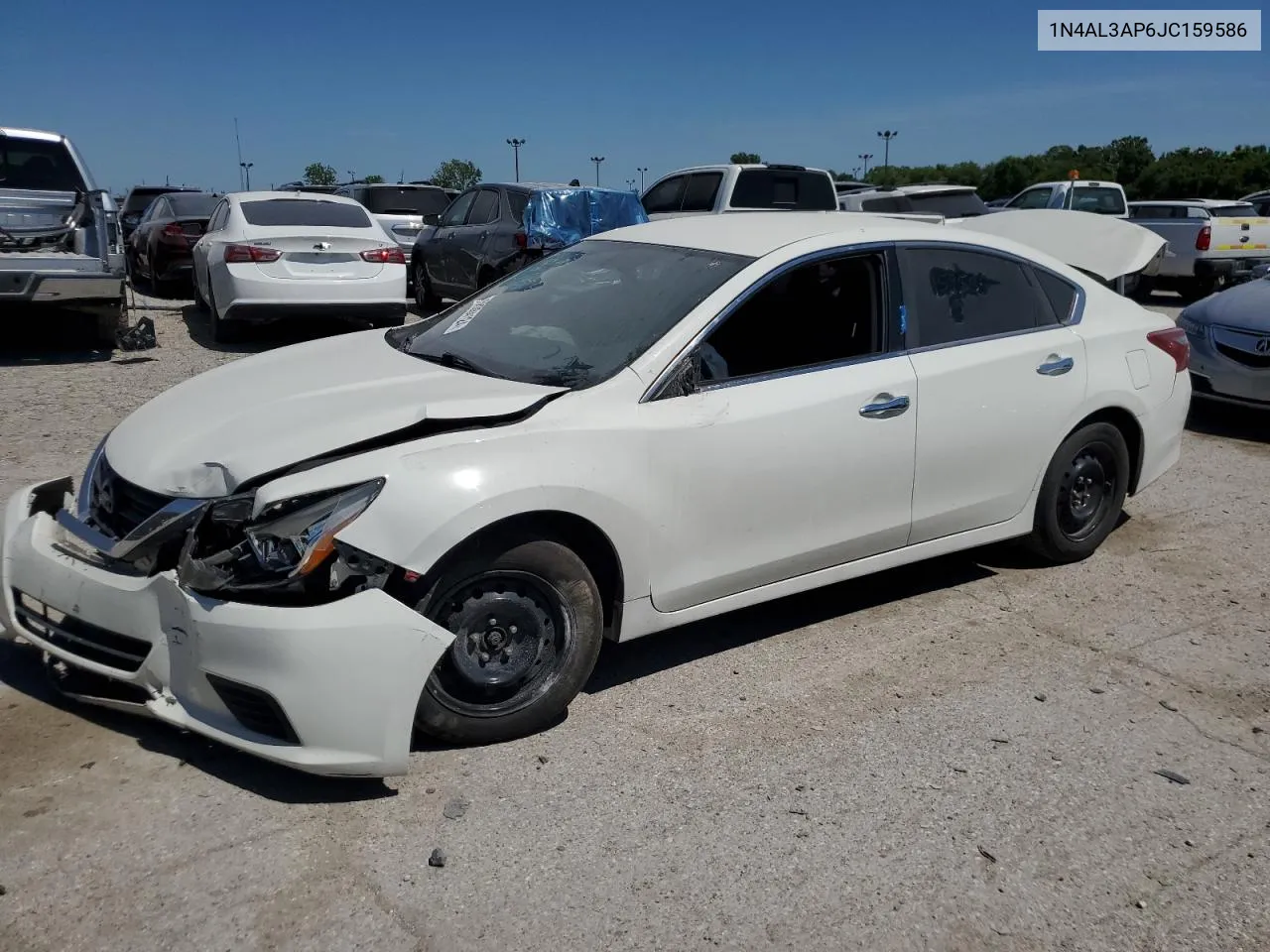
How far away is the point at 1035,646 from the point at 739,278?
190 cm

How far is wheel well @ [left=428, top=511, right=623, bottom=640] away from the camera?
10.8 feet

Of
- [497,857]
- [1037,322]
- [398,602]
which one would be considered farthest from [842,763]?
[1037,322]

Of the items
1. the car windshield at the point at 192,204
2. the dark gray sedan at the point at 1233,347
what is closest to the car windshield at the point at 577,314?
the dark gray sedan at the point at 1233,347

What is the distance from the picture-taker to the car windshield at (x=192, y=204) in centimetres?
1529

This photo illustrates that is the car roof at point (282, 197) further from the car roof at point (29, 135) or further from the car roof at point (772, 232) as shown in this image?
the car roof at point (772, 232)

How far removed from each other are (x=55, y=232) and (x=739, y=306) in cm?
820

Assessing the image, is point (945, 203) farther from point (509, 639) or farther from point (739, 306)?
point (509, 639)

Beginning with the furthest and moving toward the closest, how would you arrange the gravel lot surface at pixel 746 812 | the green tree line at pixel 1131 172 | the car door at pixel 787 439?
the green tree line at pixel 1131 172 < the car door at pixel 787 439 < the gravel lot surface at pixel 746 812

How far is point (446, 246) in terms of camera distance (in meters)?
13.0

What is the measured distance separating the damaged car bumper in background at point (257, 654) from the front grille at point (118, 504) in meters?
0.11

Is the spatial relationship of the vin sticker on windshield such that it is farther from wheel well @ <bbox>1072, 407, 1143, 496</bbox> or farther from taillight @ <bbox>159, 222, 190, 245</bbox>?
taillight @ <bbox>159, 222, 190, 245</bbox>

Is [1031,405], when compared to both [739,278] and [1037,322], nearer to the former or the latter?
[1037,322]

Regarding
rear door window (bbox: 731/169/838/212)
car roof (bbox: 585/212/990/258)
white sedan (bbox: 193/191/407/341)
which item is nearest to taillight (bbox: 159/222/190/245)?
white sedan (bbox: 193/191/407/341)

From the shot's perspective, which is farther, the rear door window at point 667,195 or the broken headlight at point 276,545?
the rear door window at point 667,195
